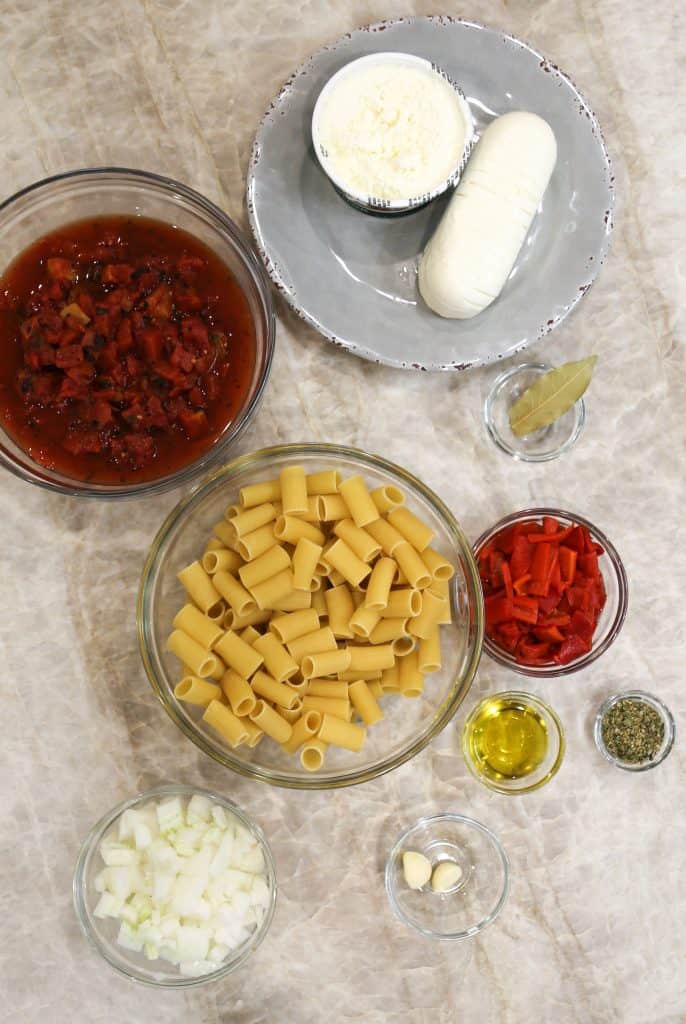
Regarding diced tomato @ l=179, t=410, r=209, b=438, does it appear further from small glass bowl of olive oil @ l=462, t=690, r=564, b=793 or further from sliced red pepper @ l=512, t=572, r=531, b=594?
small glass bowl of olive oil @ l=462, t=690, r=564, b=793

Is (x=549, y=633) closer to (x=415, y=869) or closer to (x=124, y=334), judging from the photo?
(x=415, y=869)

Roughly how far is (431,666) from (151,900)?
74 cm

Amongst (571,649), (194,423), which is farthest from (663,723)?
(194,423)

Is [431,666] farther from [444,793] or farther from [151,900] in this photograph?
[151,900]

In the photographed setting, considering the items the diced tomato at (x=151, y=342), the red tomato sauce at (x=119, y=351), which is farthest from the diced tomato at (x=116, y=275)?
the diced tomato at (x=151, y=342)

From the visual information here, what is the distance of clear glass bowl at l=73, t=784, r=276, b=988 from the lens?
1784 millimetres

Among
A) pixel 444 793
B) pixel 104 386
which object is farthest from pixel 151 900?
pixel 104 386

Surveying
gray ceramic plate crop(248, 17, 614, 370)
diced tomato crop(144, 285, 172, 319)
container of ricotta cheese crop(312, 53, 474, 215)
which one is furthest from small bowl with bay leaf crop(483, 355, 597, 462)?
diced tomato crop(144, 285, 172, 319)

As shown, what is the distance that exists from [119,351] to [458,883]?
4.43 feet

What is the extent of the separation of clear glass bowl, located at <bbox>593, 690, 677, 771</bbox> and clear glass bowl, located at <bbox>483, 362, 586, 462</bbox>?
0.56 m

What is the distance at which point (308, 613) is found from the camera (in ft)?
5.57

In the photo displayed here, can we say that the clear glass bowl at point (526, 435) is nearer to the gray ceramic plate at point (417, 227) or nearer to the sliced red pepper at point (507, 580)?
the gray ceramic plate at point (417, 227)

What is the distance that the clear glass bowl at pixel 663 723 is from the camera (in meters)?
1.93

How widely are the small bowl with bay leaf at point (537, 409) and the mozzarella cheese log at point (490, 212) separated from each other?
24 cm
